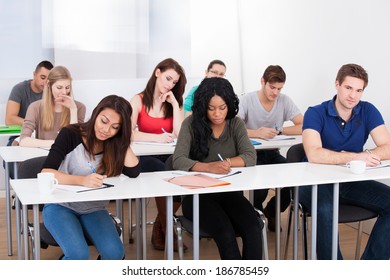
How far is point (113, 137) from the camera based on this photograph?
3.81m

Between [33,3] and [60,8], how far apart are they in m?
0.26

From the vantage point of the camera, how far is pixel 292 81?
21.9 feet

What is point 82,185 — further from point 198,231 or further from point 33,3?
point 33,3

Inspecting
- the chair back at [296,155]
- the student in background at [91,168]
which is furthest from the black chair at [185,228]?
the chair back at [296,155]

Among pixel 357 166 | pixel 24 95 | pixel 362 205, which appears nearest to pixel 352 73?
pixel 357 166

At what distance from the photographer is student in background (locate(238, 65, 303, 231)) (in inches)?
213

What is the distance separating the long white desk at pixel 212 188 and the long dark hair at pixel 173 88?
131cm

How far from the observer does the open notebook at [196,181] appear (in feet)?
12.0

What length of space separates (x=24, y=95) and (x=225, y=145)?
283cm

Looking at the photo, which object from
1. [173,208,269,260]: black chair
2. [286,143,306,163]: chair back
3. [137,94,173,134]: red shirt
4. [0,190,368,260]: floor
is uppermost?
[137,94,173,134]: red shirt

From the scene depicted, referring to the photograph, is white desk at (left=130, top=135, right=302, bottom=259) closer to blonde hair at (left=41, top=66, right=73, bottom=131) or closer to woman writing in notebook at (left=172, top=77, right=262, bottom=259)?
woman writing in notebook at (left=172, top=77, right=262, bottom=259)

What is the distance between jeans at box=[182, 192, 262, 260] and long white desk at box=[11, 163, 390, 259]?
0.41 ft

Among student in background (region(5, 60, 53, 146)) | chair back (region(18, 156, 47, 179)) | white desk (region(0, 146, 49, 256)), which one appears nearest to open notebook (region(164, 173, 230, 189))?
chair back (region(18, 156, 47, 179))

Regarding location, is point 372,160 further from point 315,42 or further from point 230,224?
point 315,42
